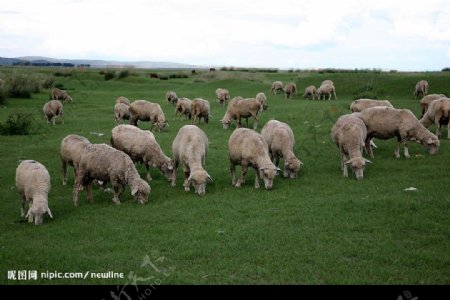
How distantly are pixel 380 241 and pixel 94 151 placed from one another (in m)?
9.39

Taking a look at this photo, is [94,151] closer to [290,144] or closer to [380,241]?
[290,144]

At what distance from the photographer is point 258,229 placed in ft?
39.1

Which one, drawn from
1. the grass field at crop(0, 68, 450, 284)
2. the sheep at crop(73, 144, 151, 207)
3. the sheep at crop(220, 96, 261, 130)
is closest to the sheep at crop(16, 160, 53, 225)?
the grass field at crop(0, 68, 450, 284)

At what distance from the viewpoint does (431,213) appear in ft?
41.1

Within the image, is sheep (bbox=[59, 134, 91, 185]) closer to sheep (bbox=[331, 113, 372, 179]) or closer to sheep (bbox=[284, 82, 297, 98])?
sheep (bbox=[331, 113, 372, 179])

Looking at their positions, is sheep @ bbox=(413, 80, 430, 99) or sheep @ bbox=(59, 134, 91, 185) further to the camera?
sheep @ bbox=(413, 80, 430, 99)

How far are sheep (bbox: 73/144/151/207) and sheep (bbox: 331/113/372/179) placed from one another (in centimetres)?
757

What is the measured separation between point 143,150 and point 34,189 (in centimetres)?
491

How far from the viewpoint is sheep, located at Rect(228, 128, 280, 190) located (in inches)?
Answer: 619

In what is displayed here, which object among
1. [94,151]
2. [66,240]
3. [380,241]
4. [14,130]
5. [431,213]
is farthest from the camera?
[14,130]

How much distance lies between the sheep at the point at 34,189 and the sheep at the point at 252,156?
21.2 ft

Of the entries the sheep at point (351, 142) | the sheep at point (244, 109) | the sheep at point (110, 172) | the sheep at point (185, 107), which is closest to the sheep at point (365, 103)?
the sheep at point (244, 109)

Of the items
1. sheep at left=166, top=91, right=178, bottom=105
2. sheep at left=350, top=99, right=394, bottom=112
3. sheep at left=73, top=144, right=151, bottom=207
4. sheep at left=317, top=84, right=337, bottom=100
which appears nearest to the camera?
sheep at left=73, top=144, right=151, bottom=207

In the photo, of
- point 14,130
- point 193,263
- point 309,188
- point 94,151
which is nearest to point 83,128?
point 14,130
